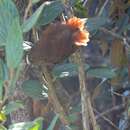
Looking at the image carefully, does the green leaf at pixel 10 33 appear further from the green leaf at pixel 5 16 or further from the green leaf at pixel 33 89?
the green leaf at pixel 33 89

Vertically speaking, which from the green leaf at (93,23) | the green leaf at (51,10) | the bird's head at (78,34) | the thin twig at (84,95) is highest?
the green leaf at (51,10)

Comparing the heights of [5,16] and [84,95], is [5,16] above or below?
above

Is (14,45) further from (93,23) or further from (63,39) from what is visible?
(93,23)

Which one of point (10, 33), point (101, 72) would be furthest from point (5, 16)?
point (101, 72)

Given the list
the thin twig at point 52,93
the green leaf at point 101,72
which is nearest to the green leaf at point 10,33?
the thin twig at point 52,93

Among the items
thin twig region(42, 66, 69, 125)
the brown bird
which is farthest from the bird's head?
thin twig region(42, 66, 69, 125)

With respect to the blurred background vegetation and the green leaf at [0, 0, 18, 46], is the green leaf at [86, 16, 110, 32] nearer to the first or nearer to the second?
the blurred background vegetation

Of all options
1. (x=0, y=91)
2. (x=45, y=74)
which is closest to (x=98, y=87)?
(x=45, y=74)
